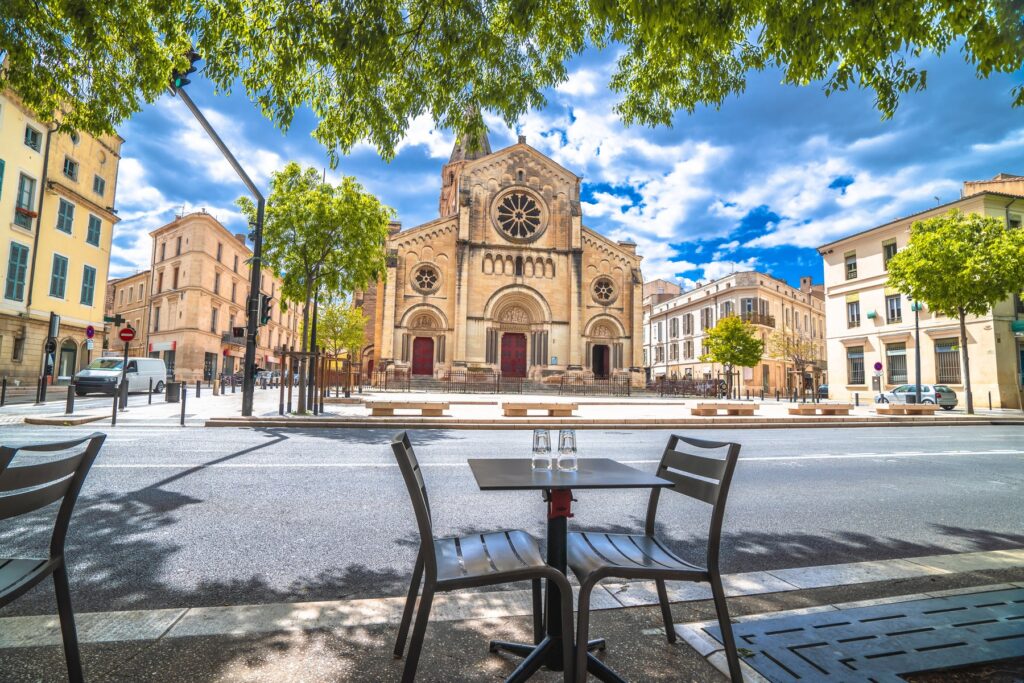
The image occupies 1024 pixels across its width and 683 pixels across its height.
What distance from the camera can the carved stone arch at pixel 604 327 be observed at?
3659 cm

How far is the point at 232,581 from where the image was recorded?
10.4 feet

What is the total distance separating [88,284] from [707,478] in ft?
105

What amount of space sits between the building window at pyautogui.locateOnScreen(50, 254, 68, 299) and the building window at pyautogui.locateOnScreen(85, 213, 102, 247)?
83.7 inches

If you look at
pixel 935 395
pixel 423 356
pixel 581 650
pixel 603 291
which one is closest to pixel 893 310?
pixel 935 395

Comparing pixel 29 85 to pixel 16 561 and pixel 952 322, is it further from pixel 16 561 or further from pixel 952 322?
pixel 952 322

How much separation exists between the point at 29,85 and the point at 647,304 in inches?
2653

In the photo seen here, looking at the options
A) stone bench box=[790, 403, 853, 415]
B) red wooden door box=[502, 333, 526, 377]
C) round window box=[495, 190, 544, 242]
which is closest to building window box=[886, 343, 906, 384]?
stone bench box=[790, 403, 853, 415]

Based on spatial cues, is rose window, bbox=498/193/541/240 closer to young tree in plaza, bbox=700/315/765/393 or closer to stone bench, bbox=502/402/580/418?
young tree in plaza, bbox=700/315/765/393

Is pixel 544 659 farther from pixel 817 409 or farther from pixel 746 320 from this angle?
pixel 746 320

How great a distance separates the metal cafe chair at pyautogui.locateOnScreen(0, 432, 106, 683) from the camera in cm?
172

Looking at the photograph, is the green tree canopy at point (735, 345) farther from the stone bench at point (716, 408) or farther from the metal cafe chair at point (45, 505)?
the metal cafe chair at point (45, 505)

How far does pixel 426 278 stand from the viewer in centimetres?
3488

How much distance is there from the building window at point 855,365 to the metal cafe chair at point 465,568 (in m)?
35.4

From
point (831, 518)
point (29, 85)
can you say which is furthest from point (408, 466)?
point (29, 85)
